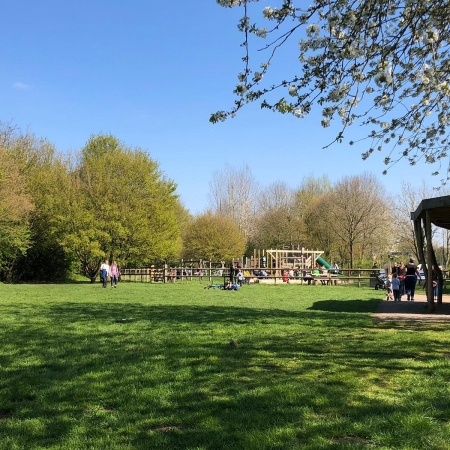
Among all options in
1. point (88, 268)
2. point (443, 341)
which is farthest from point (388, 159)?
point (88, 268)

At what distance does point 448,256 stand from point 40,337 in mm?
46443

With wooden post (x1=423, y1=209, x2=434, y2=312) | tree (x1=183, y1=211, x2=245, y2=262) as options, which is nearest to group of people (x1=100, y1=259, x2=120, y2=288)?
wooden post (x1=423, y1=209, x2=434, y2=312)

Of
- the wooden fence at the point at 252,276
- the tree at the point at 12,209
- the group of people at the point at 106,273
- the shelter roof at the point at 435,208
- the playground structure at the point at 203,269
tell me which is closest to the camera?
the shelter roof at the point at 435,208

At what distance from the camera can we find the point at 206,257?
2068 inches

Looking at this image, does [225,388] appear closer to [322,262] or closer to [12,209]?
[12,209]

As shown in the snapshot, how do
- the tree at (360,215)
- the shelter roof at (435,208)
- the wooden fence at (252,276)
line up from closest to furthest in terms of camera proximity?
the shelter roof at (435,208) < the wooden fence at (252,276) < the tree at (360,215)

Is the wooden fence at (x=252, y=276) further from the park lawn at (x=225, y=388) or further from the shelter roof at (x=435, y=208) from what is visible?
the park lawn at (x=225, y=388)

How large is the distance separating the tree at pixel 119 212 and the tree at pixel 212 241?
17.0m

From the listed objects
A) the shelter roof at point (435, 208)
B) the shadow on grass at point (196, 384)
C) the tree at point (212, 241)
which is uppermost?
the tree at point (212, 241)

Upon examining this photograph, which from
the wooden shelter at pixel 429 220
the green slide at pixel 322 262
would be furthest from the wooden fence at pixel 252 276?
the wooden shelter at pixel 429 220

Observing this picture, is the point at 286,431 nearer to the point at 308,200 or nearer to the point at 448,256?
the point at 448,256

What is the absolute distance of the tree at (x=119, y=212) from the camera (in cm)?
3195

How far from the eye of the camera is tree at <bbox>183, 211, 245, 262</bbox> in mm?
52344

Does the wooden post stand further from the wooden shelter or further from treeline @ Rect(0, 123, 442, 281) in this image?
treeline @ Rect(0, 123, 442, 281)
